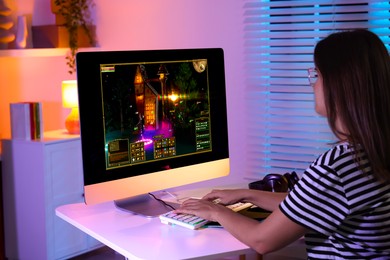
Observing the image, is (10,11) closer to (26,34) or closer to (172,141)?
(26,34)

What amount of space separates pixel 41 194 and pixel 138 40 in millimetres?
1307

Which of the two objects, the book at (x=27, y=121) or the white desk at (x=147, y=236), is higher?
the book at (x=27, y=121)

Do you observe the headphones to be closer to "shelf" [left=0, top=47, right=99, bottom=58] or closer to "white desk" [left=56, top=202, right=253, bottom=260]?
"white desk" [left=56, top=202, right=253, bottom=260]

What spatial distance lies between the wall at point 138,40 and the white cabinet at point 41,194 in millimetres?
595

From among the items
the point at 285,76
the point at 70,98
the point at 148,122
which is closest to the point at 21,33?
the point at 70,98

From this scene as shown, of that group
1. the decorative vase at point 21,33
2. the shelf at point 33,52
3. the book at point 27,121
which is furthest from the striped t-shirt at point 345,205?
the decorative vase at point 21,33

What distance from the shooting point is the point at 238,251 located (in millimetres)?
1907

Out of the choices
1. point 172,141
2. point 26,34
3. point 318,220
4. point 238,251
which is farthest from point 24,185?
point 318,220

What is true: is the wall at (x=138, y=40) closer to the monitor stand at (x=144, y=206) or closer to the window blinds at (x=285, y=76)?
the window blinds at (x=285, y=76)

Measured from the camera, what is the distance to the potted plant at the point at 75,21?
14.7 feet

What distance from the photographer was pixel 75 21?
4504 millimetres

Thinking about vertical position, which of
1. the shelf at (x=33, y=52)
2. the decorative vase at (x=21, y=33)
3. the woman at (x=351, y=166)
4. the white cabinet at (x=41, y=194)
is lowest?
the white cabinet at (x=41, y=194)

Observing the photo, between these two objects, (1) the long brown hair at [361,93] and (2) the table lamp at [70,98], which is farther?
(2) the table lamp at [70,98]

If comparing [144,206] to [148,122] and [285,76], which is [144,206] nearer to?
[148,122]
